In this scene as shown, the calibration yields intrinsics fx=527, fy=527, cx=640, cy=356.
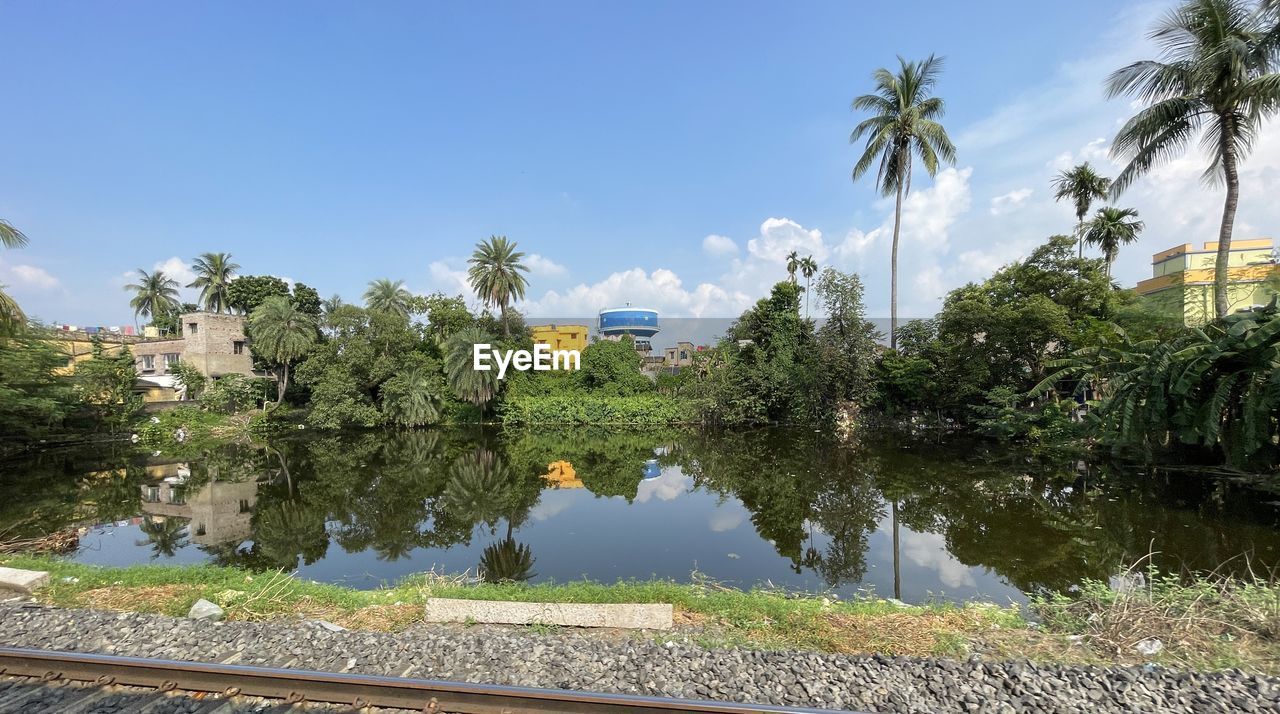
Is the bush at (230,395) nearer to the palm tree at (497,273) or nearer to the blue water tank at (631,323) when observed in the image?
the palm tree at (497,273)

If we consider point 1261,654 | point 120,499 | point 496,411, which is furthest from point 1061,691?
point 496,411

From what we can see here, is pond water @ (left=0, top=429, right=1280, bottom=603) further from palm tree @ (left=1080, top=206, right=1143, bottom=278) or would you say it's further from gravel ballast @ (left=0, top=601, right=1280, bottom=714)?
palm tree @ (left=1080, top=206, right=1143, bottom=278)

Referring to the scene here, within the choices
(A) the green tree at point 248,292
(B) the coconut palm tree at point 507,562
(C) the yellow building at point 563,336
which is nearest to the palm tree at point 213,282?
(A) the green tree at point 248,292

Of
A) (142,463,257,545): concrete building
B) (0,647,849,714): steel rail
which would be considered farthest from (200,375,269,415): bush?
(0,647,849,714): steel rail

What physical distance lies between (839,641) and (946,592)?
13.3 ft

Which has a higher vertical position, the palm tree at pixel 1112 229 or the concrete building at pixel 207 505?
the palm tree at pixel 1112 229

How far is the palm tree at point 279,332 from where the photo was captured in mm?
28000

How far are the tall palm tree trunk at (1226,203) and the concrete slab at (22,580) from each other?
72.5ft

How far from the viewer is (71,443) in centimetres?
2244

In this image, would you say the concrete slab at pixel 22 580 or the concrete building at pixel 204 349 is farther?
the concrete building at pixel 204 349

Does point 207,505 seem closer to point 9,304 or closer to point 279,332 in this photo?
point 9,304

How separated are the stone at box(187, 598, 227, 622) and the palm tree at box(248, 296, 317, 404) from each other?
2686 centimetres

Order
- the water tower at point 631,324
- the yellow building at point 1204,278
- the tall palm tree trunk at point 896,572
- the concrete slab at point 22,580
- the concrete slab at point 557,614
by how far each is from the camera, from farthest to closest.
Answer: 1. the water tower at point 631,324
2. the yellow building at point 1204,278
3. the tall palm tree trunk at point 896,572
4. the concrete slab at point 22,580
5. the concrete slab at point 557,614

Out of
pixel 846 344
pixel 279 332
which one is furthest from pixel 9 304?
pixel 846 344
